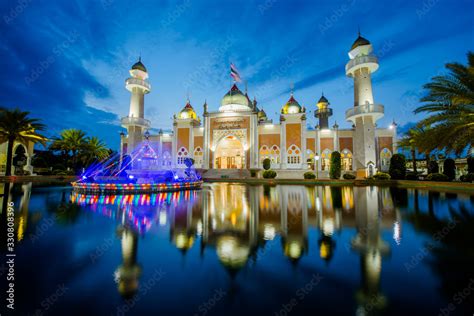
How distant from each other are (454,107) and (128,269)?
60.8 feet

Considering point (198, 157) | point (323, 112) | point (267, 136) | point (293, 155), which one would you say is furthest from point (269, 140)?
point (323, 112)

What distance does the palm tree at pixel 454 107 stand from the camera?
500 inches

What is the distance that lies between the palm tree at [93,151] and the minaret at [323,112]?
40470mm

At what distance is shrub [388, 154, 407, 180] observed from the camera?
22.8m

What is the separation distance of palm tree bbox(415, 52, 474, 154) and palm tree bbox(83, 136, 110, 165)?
4038cm

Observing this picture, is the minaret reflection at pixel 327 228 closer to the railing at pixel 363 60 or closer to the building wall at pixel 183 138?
the railing at pixel 363 60

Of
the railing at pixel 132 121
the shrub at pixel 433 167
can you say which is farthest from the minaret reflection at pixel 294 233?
the railing at pixel 132 121

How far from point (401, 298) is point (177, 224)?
4.69m

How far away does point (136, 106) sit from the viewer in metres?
36.0

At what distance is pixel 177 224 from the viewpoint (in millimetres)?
5898

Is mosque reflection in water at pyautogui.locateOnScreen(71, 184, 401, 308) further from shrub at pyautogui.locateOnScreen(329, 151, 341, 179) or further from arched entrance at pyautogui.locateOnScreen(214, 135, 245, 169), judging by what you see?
arched entrance at pyautogui.locateOnScreen(214, 135, 245, 169)

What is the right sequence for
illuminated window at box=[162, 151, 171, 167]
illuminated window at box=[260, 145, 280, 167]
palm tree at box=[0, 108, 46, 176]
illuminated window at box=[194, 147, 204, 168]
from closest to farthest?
1. palm tree at box=[0, 108, 46, 176]
2. illuminated window at box=[260, 145, 280, 167]
3. illuminated window at box=[194, 147, 204, 168]
4. illuminated window at box=[162, 151, 171, 167]

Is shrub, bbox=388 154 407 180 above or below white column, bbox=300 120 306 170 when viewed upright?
below

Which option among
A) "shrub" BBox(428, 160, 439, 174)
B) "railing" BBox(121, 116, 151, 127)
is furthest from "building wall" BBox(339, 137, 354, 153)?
"railing" BBox(121, 116, 151, 127)
